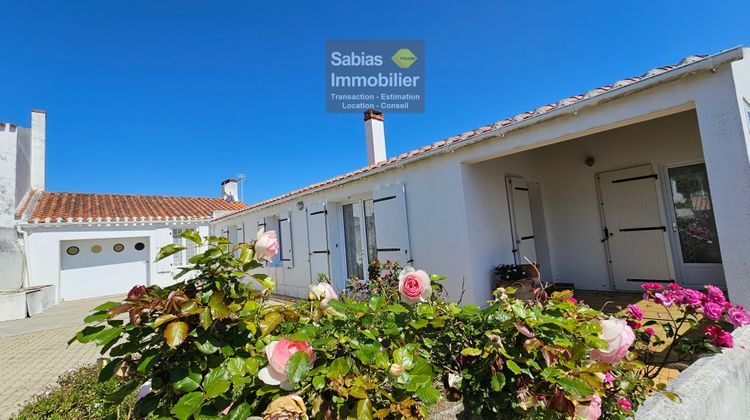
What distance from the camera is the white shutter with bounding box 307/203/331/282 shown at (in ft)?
24.7

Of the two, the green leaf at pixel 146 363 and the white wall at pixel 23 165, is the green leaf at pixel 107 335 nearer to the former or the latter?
the green leaf at pixel 146 363

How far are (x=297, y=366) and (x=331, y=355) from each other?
183 millimetres

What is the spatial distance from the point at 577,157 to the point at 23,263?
54.3ft

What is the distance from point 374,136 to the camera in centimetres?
935

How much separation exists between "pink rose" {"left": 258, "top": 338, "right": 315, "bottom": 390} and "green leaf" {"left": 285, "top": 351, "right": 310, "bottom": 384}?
20 mm

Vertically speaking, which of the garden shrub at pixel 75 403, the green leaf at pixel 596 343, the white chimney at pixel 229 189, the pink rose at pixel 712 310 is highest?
the white chimney at pixel 229 189

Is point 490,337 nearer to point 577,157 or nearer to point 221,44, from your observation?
point 577,157

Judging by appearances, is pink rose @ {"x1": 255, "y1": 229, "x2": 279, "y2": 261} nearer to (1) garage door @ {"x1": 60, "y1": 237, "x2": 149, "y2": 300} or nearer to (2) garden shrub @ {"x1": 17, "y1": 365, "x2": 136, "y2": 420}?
(2) garden shrub @ {"x1": 17, "y1": 365, "x2": 136, "y2": 420}

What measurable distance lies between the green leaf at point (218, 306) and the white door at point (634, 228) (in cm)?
709

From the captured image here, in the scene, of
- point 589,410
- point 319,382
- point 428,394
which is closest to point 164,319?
point 319,382

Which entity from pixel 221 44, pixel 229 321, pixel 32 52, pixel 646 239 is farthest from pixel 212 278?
pixel 32 52

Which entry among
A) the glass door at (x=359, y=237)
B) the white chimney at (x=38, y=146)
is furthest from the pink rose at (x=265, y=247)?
the white chimney at (x=38, y=146)

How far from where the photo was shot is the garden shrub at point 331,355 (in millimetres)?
816

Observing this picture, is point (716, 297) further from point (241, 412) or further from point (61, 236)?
point (61, 236)
